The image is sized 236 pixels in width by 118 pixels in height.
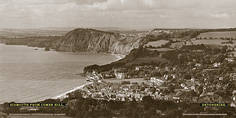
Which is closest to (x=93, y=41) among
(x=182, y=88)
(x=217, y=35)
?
(x=217, y=35)

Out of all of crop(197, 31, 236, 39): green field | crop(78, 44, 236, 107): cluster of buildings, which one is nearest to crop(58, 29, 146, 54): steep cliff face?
crop(197, 31, 236, 39): green field

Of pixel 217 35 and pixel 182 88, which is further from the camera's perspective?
pixel 217 35

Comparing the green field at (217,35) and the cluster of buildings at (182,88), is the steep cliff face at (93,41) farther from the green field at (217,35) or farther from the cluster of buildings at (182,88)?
the cluster of buildings at (182,88)

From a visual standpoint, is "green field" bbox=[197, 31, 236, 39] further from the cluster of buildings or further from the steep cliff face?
the cluster of buildings

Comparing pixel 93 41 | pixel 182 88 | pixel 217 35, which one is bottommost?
pixel 182 88

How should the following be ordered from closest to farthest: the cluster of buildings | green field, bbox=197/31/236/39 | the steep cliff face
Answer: the cluster of buildings → green field, bbox=197/31/236/39 → the steep cliff face

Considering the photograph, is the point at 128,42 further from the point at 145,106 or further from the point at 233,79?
the point at 145,106

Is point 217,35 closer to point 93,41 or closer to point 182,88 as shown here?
point 93,41

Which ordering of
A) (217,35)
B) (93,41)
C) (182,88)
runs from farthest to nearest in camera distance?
(93,41), (217,35), (182,88)
